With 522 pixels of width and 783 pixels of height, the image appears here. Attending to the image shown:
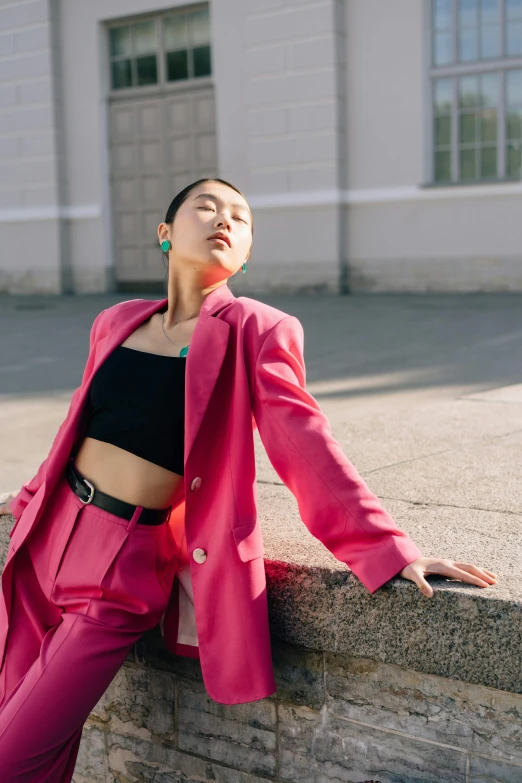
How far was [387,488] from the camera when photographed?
3.04m

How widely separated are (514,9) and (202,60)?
4501mm

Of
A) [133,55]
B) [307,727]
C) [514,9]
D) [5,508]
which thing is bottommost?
[307,727]

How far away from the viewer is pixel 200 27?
14.0 m

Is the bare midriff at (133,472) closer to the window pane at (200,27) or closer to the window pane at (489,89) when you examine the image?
the window pane at (489,89)

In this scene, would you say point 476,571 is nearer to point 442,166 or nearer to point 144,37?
point 442,166

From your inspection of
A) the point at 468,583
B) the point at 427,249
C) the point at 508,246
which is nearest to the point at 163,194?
the point at 427,249

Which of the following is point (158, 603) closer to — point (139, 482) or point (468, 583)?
point (139, 482)

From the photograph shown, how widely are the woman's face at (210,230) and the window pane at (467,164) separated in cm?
1082

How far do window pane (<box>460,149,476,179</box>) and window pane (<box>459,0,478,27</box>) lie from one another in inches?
62.0

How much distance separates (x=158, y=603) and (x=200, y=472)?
326 mm

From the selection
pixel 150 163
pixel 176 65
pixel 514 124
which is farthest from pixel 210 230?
pixel 150 163

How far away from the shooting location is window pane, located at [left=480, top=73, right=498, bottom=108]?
12.2 metres

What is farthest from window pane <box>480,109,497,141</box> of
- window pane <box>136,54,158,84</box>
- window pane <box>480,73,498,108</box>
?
window pane <box>136,54,158,84</box>

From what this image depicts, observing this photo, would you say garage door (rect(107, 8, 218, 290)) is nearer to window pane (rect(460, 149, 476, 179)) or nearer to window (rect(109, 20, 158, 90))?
window (rect(109, 20, 158, 90))
